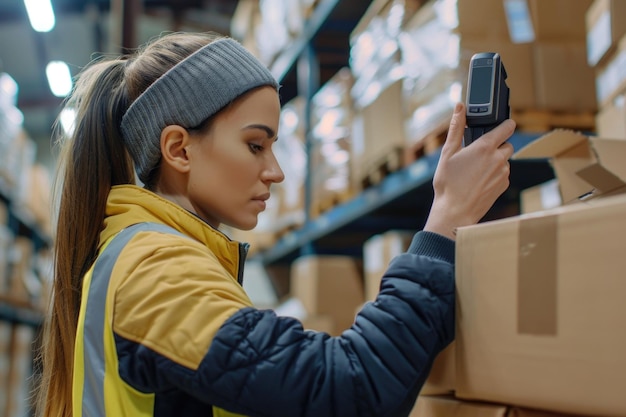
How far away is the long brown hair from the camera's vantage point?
4.60 ft

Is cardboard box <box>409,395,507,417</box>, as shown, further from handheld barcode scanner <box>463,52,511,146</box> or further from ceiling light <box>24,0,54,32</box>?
ceiling light <box>24,0,54,32</box>

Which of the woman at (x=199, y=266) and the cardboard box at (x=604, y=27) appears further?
the cardboard box at (x=604, y=27)

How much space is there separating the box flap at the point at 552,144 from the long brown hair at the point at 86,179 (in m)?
0.68

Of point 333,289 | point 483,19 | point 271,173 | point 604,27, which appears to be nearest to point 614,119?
point 604,27

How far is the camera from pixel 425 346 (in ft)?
3.42

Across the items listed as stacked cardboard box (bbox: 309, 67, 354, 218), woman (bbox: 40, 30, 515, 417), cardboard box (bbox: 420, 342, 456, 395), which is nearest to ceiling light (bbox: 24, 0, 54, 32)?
stacked cardboard box (bbox: 309, 67, 354, 218)

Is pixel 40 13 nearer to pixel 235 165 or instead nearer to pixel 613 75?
pixel 613 75

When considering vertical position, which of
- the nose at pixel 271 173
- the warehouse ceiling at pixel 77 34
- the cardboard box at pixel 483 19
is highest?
the warehouse ceiling at pixel 77 34

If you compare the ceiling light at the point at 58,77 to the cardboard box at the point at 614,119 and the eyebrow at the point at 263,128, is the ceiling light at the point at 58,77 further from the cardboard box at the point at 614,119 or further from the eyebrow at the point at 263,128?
the eyebrow at the point at 263,128

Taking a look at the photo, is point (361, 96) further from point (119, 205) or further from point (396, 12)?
point (119, 205)

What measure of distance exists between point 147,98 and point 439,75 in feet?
5.07

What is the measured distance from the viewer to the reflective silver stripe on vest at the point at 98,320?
117 centimetres

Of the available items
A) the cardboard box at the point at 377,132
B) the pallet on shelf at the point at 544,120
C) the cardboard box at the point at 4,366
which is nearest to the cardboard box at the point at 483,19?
the pallet on shelf at the point at 544,120

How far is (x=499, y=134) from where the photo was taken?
1137 millimetres
